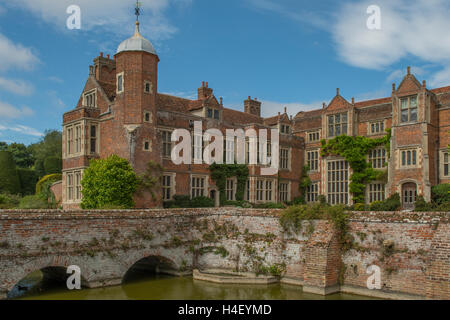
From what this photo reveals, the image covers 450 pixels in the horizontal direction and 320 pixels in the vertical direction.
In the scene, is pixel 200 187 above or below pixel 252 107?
below

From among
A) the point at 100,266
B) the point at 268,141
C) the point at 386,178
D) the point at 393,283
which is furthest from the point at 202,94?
the point at 393,283

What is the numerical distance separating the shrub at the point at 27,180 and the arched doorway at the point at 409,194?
33.1m

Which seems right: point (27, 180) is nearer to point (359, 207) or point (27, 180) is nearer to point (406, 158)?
point (359, 207)

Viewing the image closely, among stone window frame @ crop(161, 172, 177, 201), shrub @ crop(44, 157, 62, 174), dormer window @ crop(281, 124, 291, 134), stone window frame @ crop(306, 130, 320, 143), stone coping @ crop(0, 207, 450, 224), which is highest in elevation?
dormer window @ crop(281, 124, 291, 134)

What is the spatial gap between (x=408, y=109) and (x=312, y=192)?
33.9 feet

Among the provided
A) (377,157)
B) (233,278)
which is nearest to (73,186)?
(233,278)

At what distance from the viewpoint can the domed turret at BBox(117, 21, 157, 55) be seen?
26.5 m

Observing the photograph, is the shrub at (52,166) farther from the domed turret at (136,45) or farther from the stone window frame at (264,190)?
the stone window frame at (264,190)

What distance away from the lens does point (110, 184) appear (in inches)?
948

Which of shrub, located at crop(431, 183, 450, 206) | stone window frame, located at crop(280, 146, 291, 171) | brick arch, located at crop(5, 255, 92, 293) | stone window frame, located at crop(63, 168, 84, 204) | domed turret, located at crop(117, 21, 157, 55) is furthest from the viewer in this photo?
stone window frame, located at crop(280, 146, 291, 171)

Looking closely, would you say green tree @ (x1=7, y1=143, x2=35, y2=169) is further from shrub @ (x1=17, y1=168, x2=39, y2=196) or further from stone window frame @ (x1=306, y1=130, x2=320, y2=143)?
stone window frame @ (x1=306, y1=130, x2=320, y2=143)

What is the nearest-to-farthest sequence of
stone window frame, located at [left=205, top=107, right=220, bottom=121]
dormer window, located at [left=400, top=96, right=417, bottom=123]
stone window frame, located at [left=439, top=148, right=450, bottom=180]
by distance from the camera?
stone window frame, located at [left=439, top=148, right=450, bottom=180] < dormer window, located at [left=400, top=96, right=417, bottom=123] < stone window frame, located at [left=205, top=107, right=220, bottom=121]

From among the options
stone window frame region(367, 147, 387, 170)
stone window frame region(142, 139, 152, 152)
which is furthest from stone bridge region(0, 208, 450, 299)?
stone window frame region(367, 147, 387, 170)

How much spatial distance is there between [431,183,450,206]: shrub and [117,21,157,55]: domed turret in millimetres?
19095
